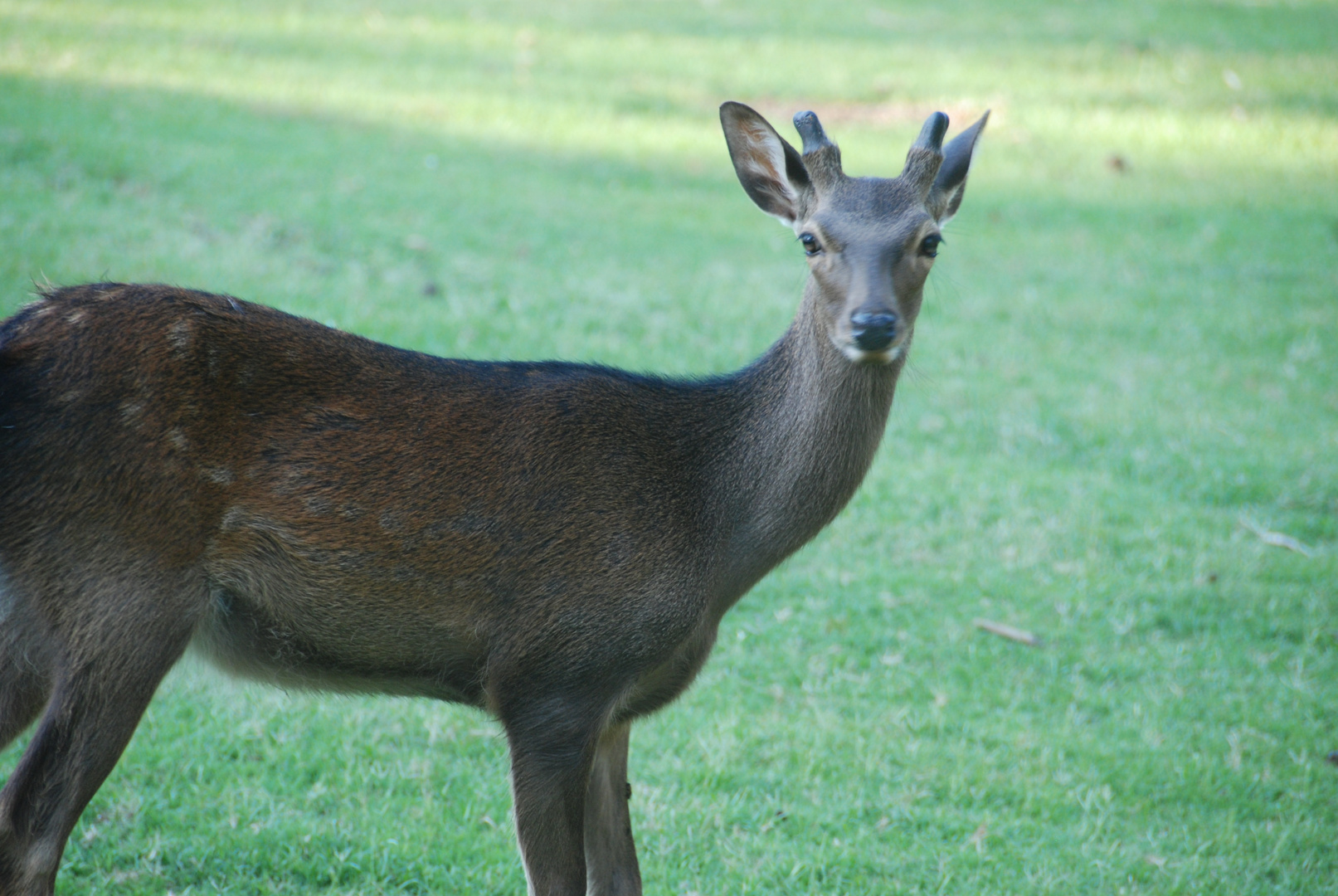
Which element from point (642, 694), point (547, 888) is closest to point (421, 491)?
point (642, 694)

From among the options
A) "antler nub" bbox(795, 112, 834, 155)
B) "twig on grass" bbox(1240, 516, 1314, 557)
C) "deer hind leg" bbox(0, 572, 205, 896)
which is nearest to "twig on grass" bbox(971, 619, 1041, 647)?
"twig on grass" bbox(1240, 516, 1314, 557)

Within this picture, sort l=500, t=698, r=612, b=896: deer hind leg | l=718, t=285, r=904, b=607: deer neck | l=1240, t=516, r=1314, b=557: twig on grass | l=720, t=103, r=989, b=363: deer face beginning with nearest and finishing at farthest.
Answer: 1. l=500, t=698, r=612, b=896: deer hind leg
2. l=720, t=103, r=989, b=363: deer face
3. l=718, t=285, r=904, b=607: deer neck
4. l=1240, t=516, r=1314, b=557: twig on grass

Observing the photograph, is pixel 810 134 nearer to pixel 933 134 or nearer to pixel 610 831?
pixel 933 134

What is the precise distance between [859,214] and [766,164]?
0.50 metres

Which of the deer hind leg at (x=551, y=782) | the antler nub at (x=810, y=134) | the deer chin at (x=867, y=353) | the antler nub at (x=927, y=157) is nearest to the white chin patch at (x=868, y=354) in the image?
the deer chin at (x=867, y=353)

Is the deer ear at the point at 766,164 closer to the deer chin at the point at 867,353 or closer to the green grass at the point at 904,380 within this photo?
the deer chin at the point at 867,353

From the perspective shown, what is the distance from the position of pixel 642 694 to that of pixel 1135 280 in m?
8.46

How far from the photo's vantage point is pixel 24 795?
11.0 ft

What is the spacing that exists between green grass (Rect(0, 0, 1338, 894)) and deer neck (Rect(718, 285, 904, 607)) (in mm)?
1288

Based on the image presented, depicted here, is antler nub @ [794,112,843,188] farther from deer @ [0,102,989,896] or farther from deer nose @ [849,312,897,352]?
deer nose @ [849,312,897,352]

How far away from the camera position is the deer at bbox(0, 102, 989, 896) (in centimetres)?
337

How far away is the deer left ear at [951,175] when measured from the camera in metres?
4.23

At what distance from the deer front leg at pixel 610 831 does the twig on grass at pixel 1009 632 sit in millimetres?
2575

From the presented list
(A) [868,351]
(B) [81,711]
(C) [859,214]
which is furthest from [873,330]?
(B) [81,711]
